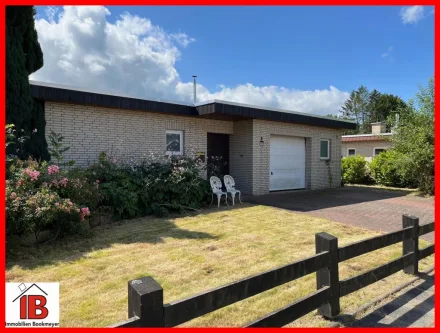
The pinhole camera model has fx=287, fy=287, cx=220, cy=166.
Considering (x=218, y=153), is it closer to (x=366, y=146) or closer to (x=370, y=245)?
(x=370, y=245)

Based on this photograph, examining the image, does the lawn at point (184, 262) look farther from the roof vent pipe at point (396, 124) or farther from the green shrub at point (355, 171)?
the green shrub at point (355, 171)

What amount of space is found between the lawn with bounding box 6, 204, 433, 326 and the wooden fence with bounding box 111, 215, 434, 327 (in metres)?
0.27

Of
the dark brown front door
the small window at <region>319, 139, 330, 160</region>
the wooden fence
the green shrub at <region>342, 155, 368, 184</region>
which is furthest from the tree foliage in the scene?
the wooden fence

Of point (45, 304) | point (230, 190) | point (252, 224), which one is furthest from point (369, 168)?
point (45, 304)

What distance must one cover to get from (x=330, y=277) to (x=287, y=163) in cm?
1000

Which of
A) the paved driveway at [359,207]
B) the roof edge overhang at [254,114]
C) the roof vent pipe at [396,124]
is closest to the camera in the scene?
the paved driveway at [359,207]

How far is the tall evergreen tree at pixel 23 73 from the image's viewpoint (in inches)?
256

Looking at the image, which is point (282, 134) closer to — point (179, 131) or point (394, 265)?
point (179, 131)

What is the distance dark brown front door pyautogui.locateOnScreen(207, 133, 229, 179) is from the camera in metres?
11.5

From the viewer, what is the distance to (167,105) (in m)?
9.50

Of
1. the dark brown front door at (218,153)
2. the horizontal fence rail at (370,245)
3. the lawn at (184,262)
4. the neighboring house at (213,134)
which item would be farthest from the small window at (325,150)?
the horizontal fence rail at (370,245)

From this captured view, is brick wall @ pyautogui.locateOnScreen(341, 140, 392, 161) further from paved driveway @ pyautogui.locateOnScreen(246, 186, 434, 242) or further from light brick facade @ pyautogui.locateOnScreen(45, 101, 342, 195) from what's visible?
paved driveway @ pyautogui.locateOnScreen(246, 186, 434, 242)

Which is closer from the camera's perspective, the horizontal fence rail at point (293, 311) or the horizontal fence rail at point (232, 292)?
the horizontal fence rail at point (232, 292)

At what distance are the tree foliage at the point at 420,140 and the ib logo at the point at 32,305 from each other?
44.1 ft
